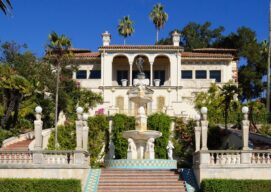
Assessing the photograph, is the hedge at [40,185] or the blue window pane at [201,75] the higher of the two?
the blue window pane at [201,75]

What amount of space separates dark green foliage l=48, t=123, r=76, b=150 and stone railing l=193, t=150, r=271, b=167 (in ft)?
61.2

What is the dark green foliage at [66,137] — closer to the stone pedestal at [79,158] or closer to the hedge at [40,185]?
the stone pedestal at [79,158]

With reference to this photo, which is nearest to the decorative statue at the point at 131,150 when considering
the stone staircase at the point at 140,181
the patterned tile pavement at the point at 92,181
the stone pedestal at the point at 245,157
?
the stone staircase at the point at 140,181

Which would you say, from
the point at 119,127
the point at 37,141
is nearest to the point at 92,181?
the point at 37,141

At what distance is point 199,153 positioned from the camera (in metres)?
23.7

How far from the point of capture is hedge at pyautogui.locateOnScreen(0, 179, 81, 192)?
2239 cm

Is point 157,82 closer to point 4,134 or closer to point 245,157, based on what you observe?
point 4,134

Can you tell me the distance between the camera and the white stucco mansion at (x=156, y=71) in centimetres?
5682

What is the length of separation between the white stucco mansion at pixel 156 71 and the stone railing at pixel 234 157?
3180 centimetres

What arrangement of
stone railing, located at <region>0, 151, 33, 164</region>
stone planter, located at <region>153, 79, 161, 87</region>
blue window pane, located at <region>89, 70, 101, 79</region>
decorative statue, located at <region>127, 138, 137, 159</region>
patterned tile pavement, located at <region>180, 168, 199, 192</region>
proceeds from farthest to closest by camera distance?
1. blue window pane, located at <region>89, 70, 101, 79</region>
2. stone planter, located at <region>153, 79, 161, 87</region>
3. decorative statue, located at <region>127, 138, 137, 159</region>
4. stone railing, located at <region>0, 151, 33, 164</region>
5. patterned tile pavement, located at <region>180, 168, 199, 192</region>

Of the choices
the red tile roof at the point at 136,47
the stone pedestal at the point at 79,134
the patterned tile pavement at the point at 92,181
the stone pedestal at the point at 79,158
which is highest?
the red tile roof at the point at 136,47

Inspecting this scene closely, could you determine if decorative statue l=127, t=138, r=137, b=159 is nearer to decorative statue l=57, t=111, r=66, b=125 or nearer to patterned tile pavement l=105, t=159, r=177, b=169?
patterned tile pavement l=105, t=159, r=177, b=169

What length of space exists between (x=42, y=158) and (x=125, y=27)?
52.9 meters

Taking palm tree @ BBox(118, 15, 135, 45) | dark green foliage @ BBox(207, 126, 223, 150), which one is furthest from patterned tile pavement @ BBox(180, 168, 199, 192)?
palm tree @ BBox(118, 15, 135, 45)
